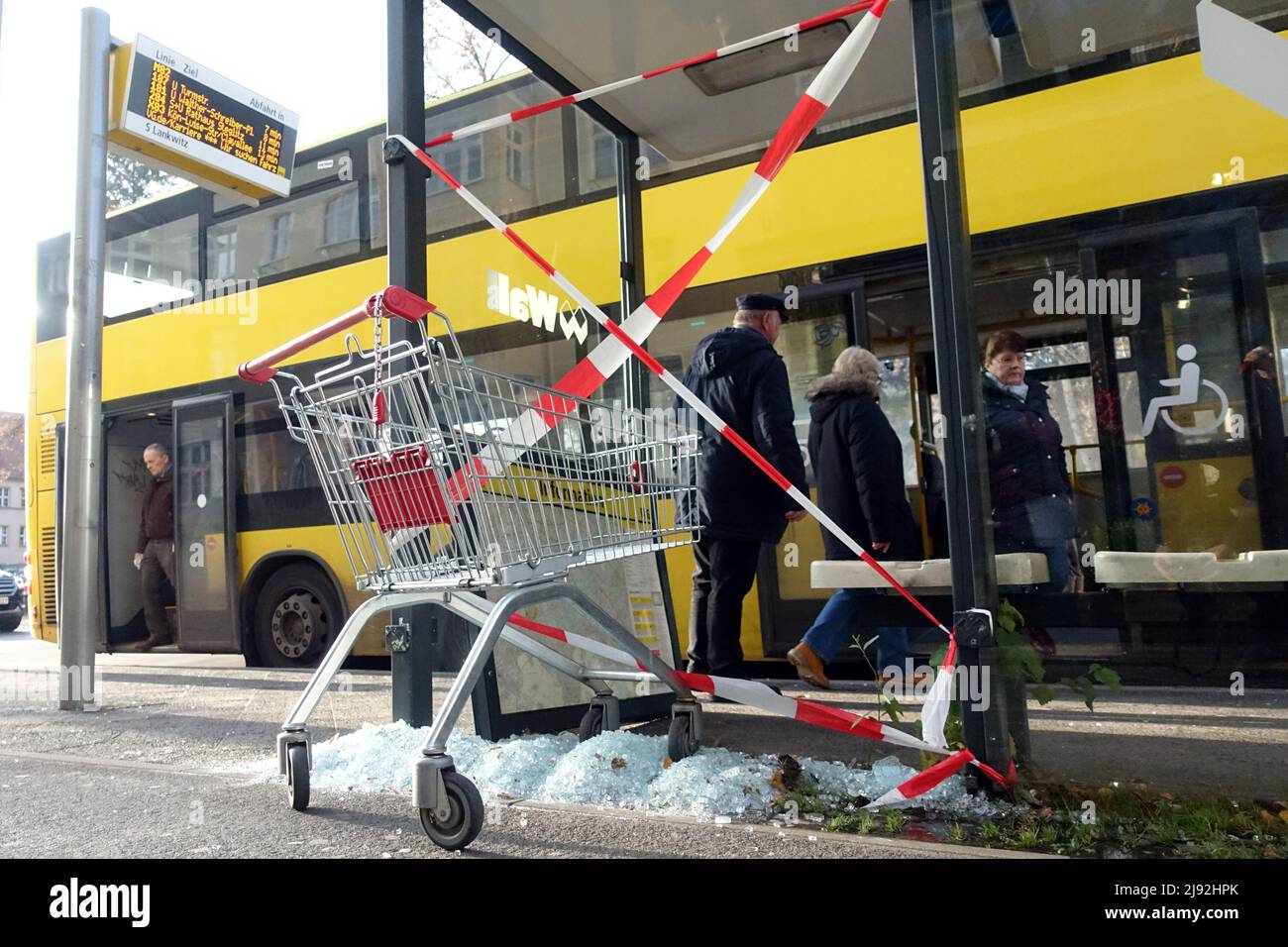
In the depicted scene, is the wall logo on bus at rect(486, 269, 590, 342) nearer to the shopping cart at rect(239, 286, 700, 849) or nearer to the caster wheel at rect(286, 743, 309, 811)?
the shopping cart at rect(239, 286, 700, 849)

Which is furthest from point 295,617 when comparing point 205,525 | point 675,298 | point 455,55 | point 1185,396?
point 1185,396

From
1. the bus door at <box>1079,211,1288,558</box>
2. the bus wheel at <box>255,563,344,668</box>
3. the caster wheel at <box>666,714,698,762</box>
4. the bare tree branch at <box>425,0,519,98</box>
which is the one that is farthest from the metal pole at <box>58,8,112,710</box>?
the bus door at <box>1079,211,1288,558</box>

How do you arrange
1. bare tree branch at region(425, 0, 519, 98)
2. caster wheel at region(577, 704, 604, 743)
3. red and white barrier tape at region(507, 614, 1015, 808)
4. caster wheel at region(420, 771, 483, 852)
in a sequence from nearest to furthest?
caster wheel at region(420, 771, 483, 852)
red and white barrier tape at region(507, 614, 1015, 808)
caster wheel at region(577, 704, 604, 743)
bare tree branch at region(425, 0, 519, 98)

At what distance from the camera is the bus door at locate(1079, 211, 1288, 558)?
8.22 feet

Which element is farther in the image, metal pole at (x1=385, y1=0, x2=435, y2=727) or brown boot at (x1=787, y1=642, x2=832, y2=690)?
brown boot at (x1=787, y1=642, x2=832, y2=690)

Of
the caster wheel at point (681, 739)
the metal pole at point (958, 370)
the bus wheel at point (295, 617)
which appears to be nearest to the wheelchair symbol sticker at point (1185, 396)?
the metal pole at point (958, 370)

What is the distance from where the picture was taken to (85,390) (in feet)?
18.9

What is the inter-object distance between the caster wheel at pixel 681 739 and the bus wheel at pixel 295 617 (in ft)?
15.3

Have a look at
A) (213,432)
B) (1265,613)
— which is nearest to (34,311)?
(213,432)

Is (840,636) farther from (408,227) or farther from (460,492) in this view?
(408,227)

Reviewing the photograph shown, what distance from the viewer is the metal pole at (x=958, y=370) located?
105 inches

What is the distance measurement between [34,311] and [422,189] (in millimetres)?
7784

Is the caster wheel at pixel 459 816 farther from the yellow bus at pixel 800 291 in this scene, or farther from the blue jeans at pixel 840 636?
the blue jeans at pixel 840 636

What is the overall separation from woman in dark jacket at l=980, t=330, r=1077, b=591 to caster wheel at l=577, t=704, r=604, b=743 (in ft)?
5.26
